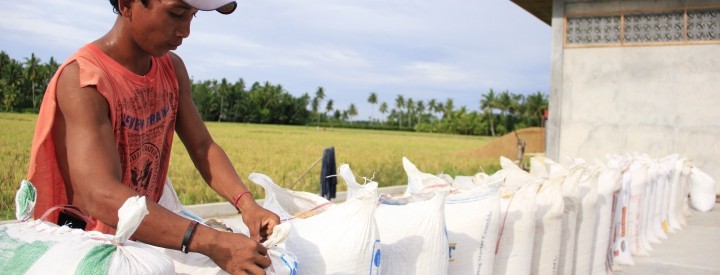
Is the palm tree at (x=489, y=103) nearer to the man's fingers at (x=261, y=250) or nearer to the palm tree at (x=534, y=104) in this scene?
the palm tree at (x=534, y=104)

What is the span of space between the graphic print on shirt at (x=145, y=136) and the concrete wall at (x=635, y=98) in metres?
9.71

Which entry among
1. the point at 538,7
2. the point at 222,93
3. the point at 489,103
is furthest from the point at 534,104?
the point at 538,7

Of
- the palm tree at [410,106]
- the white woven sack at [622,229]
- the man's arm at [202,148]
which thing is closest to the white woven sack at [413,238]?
the man's arm at [202,148]

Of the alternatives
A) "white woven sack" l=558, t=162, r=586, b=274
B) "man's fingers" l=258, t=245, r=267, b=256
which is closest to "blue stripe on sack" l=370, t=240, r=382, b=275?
"man's fingers" l=258, t=245, r=267, b=256

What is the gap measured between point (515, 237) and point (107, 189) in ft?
7.42

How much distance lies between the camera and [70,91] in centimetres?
165

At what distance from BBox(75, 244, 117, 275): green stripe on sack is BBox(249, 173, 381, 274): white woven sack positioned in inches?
30.1

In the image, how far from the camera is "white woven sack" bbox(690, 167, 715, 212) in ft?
29.0

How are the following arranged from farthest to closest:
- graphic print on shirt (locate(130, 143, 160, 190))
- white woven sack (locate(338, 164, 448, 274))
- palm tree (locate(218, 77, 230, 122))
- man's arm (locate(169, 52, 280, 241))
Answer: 1. palm tree (locate(218, 77, 230, 122))
2. white woven sack (locate(338, 164, 448, 274))
3. man's arm (locate(169, 52, 280, 241))
4. graphic print on shirt (locate(130, 143, 160, 190))

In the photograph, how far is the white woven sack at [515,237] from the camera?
3.31 metres

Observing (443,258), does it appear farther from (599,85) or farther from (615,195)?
(599,85)

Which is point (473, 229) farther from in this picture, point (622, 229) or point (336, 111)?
point (336, 111)

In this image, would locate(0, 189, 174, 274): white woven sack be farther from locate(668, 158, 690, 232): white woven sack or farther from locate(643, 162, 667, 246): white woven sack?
locate(668, 158, 690, 232): white woven sack

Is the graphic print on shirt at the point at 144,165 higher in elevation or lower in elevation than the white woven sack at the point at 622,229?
higher
